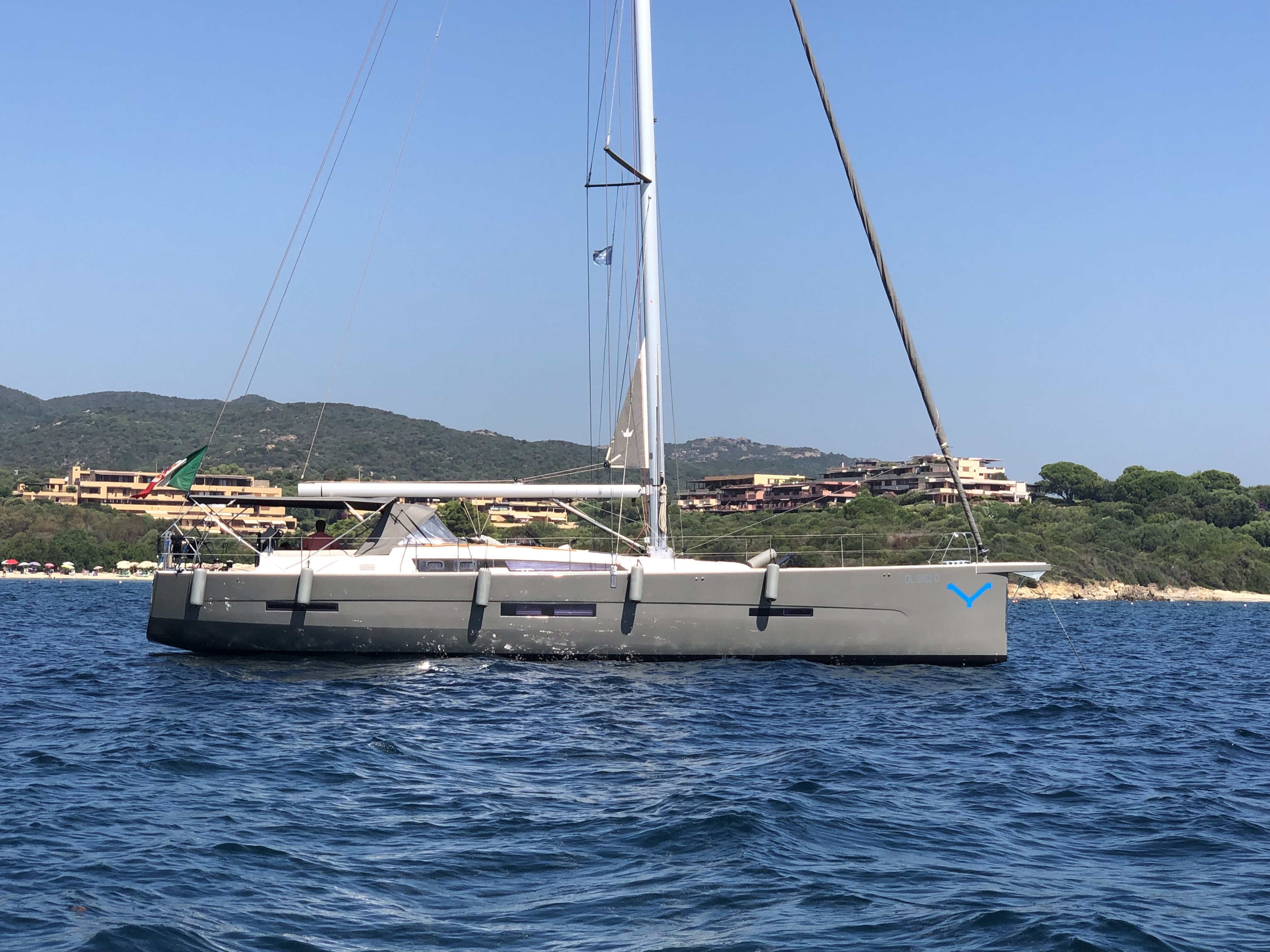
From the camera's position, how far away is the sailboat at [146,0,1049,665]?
58.5ft

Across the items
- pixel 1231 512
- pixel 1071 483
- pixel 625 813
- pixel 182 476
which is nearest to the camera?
pixel 625 813

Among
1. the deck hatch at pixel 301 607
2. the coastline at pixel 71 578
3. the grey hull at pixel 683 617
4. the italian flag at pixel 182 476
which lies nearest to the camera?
the grey hull at pixel 683 617

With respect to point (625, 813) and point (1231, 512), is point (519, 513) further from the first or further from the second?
point (625, 813)

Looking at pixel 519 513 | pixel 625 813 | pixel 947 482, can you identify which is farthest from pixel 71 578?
pixel 625 813

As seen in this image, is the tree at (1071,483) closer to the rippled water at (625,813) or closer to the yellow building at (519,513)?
the yellow building at (519,513)

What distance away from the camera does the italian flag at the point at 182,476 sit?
19.4 metres

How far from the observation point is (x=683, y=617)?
17.8 m

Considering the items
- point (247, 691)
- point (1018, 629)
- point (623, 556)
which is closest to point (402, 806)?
point (247, 691)

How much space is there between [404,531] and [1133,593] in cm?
6421

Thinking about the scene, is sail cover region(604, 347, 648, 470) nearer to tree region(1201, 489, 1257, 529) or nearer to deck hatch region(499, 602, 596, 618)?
deck hatch region(499, 602, 596, 618)

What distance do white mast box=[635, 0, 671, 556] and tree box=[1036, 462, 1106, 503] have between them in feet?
298

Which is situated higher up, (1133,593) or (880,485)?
(880,485)

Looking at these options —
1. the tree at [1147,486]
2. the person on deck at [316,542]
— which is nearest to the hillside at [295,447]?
the tree at [1147,486]

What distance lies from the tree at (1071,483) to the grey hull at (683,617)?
90.9 m
